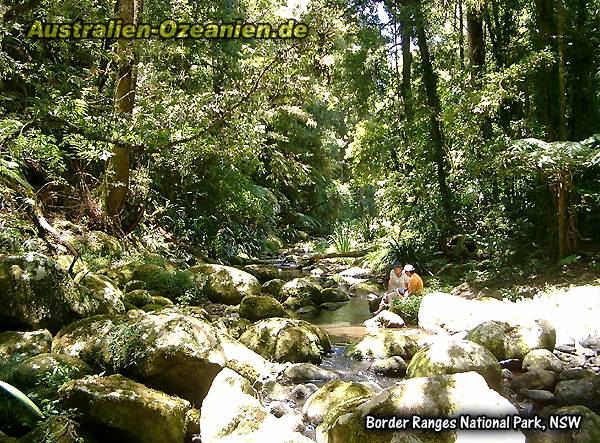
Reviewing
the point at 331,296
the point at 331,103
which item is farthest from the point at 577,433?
the point at 331,103

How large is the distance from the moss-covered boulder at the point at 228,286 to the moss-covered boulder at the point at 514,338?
4.56m

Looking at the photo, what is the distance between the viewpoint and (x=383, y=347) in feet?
20.8

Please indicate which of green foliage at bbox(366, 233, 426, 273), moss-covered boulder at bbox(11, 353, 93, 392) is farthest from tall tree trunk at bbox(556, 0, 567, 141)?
moss-covered boulder at bbox(11, 353, 93, 392)

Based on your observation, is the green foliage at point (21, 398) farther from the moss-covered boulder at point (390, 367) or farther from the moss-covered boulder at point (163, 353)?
the moss-covered boulder at point (390, 367)

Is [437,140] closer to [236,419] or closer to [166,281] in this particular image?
[166,281]

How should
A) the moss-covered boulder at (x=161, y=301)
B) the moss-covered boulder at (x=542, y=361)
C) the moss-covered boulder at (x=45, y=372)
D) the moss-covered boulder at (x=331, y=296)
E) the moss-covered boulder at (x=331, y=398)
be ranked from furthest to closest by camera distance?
1. the moss-covered boulder at (x=331, y=296)
2. the moss-covered boulder at (x=161, y=301)
3. the moss-covered boulder at (x=542, y=361)
4. the moss-covered boulder at (x=331, y=398)
5. the moss-covered boulder at (x=45, y=372)

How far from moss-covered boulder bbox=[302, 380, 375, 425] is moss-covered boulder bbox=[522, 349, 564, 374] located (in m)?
1.94

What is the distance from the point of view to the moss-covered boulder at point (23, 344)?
448 centimetres

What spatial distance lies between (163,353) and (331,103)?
9.57 meters

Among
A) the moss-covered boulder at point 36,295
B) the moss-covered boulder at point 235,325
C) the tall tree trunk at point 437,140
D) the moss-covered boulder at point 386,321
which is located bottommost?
the moss-covered boulder at point 386,321

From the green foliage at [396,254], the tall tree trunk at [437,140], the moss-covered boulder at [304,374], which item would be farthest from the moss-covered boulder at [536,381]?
the tall tree trunk at [437,140]

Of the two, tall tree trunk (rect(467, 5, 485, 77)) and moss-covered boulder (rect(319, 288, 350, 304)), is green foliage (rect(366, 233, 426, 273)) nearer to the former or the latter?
moss-covered boulder (rect(319, 288, 350, 304))

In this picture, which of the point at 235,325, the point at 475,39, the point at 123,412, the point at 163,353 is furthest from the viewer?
the point at 475,39

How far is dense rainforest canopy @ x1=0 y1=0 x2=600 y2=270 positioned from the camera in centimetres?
678
